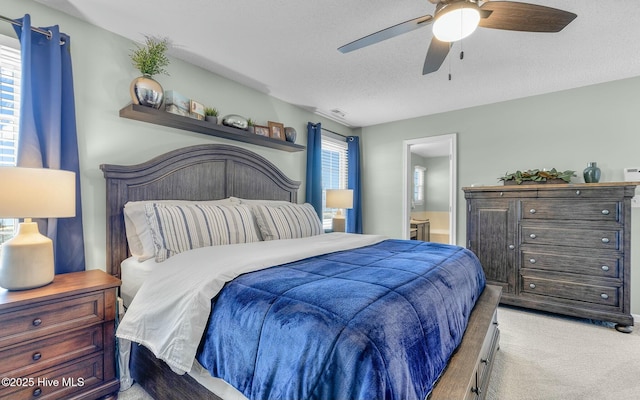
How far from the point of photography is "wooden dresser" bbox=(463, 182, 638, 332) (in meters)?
2.73

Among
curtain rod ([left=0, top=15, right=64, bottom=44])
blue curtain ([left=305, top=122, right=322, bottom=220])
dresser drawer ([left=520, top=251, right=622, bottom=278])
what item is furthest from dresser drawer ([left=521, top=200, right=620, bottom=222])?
curtain rod ([left=0, top=15, right=64, bottom=44])

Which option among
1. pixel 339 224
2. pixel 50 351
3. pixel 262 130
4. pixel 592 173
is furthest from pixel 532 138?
pixel 50 351

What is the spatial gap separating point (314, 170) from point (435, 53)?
2282 millimetres

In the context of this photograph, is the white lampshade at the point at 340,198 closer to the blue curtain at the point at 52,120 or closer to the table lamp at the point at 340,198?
the table lamp at the point at 340,198

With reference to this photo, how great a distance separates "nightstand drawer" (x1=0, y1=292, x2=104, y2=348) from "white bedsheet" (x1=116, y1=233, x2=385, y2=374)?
0.22 meters

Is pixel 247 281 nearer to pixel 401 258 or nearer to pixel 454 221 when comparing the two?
pixel 401 258

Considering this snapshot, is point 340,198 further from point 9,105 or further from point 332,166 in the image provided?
point 9,105

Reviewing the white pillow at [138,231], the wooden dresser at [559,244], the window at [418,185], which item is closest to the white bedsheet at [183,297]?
the white pillow at [138,231]

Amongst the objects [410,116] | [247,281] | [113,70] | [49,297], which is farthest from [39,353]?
[410,116]

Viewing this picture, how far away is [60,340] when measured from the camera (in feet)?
5.08

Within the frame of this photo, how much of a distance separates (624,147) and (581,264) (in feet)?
4.50

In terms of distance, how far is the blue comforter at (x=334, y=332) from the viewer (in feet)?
2.99

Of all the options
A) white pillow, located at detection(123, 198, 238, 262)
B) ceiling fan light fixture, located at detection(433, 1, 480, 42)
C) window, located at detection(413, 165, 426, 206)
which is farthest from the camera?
window, located at detection(413, 165, 426, 206)

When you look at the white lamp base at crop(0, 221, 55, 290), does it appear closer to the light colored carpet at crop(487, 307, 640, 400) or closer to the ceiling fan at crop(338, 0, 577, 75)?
the ceiling fan at crop(338, 0, 577, 75)
